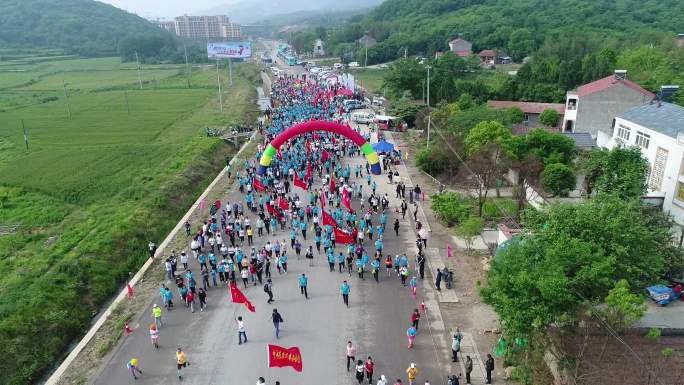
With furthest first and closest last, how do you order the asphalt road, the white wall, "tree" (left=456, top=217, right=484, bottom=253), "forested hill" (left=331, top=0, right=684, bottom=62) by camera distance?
"forested hill" (left=331, top=0, right=684, bottom=62) < the white wall < "tree" (left=456, top=217, right=484, bottom=253) < the asphalt road

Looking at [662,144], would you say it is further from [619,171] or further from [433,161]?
[433,161]

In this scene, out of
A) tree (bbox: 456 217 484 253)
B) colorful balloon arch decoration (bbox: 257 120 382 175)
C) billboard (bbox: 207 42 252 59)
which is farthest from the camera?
billboard (bbox: 207 42 252 59)

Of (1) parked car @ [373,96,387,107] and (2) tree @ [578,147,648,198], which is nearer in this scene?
(2) tree @ [578,147,648,198]

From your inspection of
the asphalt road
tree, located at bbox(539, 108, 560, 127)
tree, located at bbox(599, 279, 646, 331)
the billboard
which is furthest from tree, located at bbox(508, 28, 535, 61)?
tree, located at bbox(599, 279, 646, 331)

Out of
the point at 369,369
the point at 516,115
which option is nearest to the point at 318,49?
the point at 516,115

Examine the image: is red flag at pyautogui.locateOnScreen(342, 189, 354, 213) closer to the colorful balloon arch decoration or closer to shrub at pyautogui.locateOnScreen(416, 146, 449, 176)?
the colorful balloon arch decoration

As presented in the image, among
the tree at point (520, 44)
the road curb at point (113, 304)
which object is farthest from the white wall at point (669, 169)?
the tree at point (520, 44)

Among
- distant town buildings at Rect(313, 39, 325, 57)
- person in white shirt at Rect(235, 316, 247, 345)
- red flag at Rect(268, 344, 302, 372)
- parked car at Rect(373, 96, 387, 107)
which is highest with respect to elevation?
distant town buildings at Rect(313, 39, 325, 57)
